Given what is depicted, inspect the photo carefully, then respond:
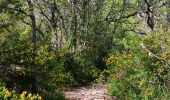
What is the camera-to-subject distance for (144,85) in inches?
391

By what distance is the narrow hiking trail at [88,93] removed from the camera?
13.2m

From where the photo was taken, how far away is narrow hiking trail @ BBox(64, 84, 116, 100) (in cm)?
1324

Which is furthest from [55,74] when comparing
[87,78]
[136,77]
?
[87,78]

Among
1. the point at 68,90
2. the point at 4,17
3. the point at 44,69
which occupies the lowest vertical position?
the point at 68,90

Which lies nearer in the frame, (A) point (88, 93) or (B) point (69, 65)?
(A) point (88, 93)

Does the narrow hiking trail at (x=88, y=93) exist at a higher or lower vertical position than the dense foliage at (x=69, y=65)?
lower

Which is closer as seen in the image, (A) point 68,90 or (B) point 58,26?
(A) point 68,90

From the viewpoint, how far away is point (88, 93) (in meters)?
14.5

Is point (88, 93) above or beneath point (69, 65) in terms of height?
beneath

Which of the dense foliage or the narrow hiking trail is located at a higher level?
the dense foliage

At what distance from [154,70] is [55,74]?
3.06m

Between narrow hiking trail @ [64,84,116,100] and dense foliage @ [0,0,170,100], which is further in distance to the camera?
narrow hiking trail @ [64,84,116,100]

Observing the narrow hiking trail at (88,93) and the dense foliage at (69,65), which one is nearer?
the dense foliage at (69,65)

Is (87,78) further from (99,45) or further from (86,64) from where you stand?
(99,45)
